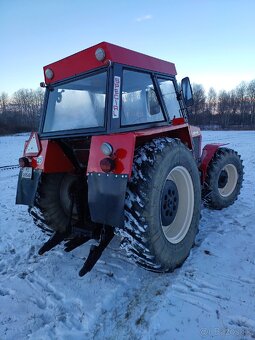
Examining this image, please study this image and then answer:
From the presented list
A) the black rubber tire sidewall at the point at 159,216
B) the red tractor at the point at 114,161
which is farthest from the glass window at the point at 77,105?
the black rubber tire sidewall at the point at 159,216

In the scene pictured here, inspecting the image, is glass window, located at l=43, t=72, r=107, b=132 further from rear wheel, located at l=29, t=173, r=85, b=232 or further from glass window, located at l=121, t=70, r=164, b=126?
rear wheel, located at l=29, t=173, r=85, b=232

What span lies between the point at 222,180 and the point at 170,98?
1939mm

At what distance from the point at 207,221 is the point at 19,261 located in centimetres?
273

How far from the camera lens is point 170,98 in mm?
3902

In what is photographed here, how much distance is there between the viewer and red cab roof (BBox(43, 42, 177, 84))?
8.94 ft

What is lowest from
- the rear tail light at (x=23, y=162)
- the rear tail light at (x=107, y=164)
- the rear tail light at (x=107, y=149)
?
the rear tail light at (x=23, y=162)

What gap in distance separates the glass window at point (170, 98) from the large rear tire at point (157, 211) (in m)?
0.90

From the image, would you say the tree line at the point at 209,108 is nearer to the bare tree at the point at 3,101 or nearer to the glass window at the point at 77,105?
the bare tree at the point at 3,101

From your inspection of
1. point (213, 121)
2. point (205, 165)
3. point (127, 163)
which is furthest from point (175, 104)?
point (213, 121)

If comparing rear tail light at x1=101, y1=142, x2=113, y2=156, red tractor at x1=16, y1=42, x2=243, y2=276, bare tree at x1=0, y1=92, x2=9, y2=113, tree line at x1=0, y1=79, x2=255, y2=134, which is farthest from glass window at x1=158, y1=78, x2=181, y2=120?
bare tree at x1=0, y1=92, x2=9, y2=113

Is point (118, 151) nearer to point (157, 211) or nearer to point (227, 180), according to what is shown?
point (157, 211)

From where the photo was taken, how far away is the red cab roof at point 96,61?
8.94 feet

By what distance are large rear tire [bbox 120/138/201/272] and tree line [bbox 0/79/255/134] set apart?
189ft

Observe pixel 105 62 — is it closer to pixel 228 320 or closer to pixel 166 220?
pixel 166 220
